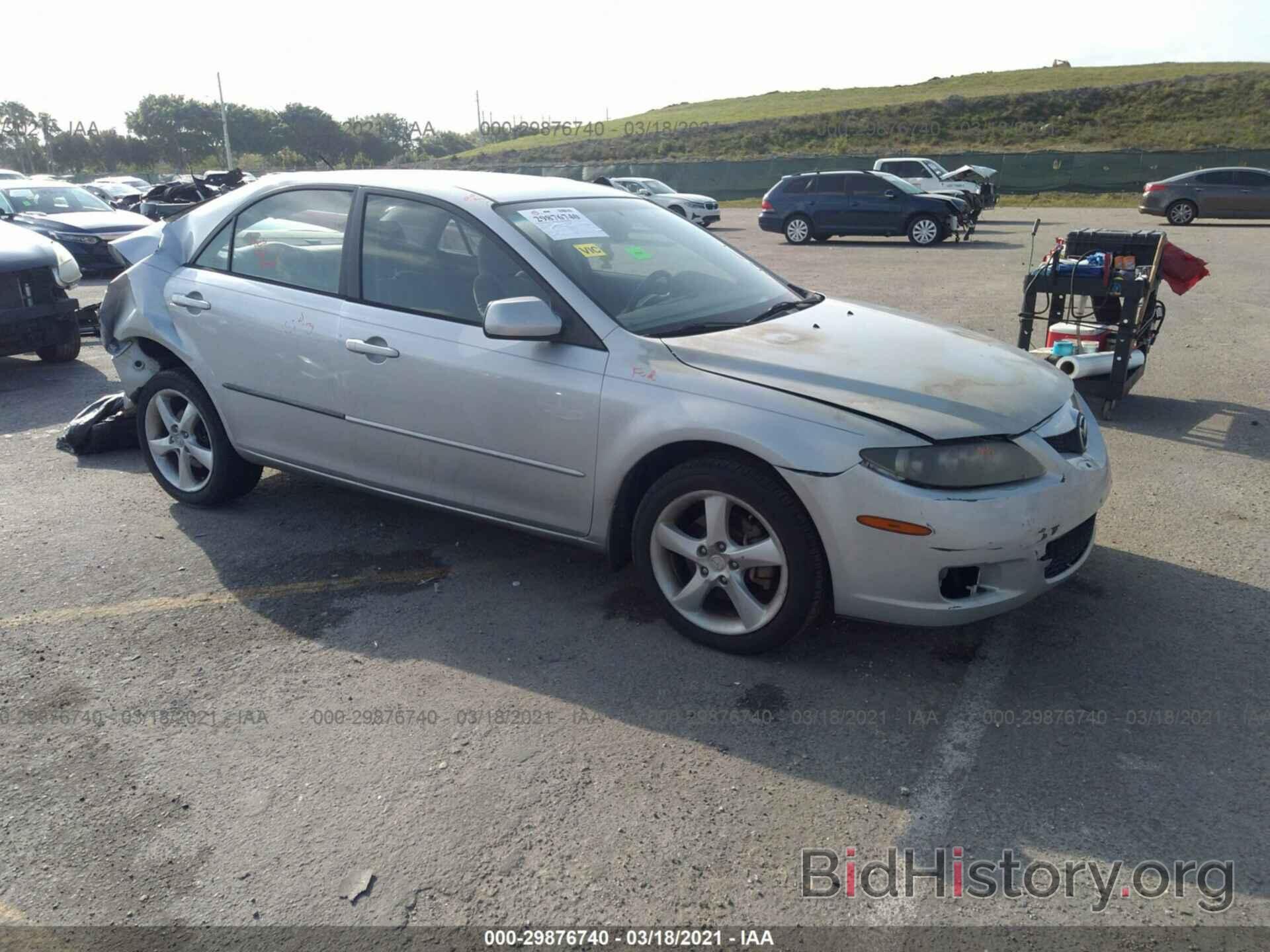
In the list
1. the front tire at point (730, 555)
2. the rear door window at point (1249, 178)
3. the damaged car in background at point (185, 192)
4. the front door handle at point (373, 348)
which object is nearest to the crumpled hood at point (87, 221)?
the damaged car in background at point (185, 192)

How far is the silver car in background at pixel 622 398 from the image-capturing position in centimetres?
343

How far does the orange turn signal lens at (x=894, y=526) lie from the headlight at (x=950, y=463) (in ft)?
0.46

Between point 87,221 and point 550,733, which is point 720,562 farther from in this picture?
point 87,221

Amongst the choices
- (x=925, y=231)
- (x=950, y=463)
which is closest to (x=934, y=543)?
(x=950, y=463)

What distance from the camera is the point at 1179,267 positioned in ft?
22.9

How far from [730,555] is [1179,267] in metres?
5.09

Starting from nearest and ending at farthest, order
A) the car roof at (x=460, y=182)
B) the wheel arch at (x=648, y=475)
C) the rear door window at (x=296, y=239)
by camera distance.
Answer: the wheel arch at (x=648, y=475) < the car roof at (x=460, y=182) < the rear door window at (x=296, y=239)

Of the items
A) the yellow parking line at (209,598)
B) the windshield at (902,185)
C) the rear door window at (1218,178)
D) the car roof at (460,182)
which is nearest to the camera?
the yellow parking line at (209,598)

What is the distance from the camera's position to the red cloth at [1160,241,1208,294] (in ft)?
22.9

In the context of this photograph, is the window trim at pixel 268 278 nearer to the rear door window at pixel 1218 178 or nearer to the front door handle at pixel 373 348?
the front door handle at pixel 373 348

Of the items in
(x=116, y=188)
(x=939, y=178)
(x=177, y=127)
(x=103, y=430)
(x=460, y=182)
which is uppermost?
(x=177, y=127)

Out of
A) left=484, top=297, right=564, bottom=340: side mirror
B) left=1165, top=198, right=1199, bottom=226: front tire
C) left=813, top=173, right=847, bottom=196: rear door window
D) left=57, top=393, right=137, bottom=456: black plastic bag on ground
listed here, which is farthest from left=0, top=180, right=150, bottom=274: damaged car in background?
left=1165, top=198, right=1199, bottom=226: front tire

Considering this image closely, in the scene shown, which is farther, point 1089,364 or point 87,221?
point 87,221

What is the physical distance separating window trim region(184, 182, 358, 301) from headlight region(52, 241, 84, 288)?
466cm
